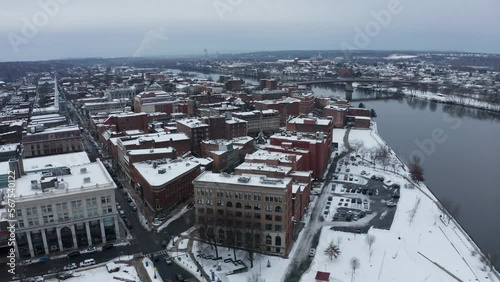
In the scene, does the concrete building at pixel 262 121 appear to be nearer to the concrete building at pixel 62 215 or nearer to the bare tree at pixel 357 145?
the bare tree at pixel 357 145

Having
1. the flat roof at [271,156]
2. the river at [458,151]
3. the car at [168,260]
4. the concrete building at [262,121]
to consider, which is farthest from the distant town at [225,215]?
the concrete building at [262,121]

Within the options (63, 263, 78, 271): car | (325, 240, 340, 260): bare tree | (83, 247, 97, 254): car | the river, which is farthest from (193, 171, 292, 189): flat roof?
the river

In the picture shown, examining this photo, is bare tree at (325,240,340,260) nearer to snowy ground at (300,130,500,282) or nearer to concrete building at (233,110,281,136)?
snowy ground at (300,130,500,282)

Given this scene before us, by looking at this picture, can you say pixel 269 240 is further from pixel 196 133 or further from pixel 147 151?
pixel 196 133

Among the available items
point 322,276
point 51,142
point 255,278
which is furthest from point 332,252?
point 51,142

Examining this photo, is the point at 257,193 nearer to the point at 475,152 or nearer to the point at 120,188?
the point at 120,188

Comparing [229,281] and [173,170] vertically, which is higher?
[173,170]

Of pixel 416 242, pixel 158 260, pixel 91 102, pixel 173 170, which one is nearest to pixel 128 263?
pixel 158 260
